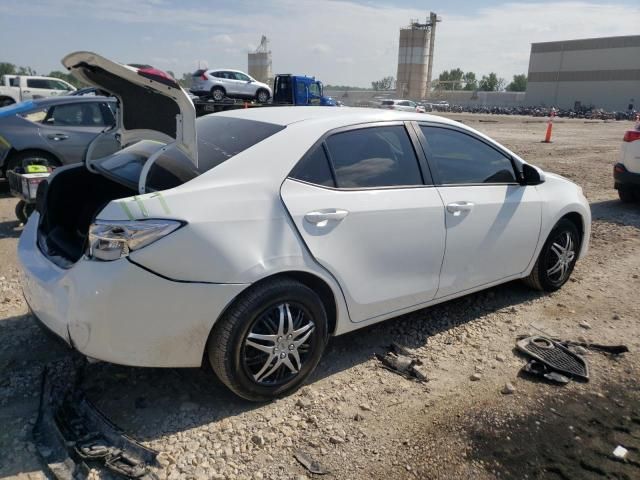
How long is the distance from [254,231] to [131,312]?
0.71 metres

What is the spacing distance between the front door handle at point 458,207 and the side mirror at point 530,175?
0.80 metres

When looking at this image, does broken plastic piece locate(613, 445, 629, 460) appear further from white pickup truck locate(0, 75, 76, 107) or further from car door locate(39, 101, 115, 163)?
white pickup truck locate(0, 75, 76, 107)

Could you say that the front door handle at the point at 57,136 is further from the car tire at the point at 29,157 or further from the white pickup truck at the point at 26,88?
the white pickup truck at the point at 26,88

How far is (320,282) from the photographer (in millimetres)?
2982

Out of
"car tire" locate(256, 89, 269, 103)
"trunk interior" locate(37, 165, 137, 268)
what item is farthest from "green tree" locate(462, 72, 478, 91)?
"trunk interior" locate(37, 165, 137, 268)

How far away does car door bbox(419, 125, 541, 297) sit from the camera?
3.65 meters

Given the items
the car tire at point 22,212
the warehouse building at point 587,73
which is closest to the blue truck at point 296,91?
the car tire at point 22,212

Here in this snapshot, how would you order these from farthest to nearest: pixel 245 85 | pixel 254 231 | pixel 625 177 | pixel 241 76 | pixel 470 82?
1. pixel 470 82
2. pixel 245 85
3. pixel 241 76
4. pixel 625 177
5. pixel 254 231

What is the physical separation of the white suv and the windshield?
710 cm

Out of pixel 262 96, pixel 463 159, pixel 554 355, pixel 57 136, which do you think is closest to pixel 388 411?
pixel 554 355

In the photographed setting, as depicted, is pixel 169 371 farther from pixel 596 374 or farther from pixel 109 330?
pixel 596 374

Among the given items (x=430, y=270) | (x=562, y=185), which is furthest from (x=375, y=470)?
(x=562, y=185)

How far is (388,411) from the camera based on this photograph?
9.93 feet

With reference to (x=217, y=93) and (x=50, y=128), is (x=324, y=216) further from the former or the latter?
(x=217, y=93)
